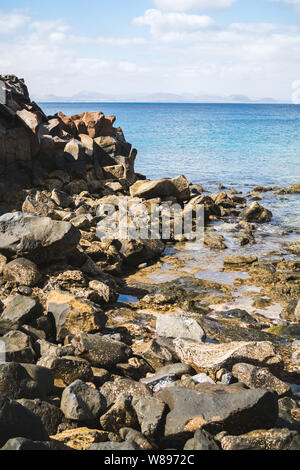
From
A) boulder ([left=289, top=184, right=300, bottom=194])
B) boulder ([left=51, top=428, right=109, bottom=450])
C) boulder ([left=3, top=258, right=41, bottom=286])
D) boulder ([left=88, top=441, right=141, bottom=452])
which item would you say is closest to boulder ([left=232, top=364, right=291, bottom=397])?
boulder ([left=51, top=428, right=109, bottom=450])

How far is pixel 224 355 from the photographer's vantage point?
7.85m

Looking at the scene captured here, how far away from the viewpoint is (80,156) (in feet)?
82.5

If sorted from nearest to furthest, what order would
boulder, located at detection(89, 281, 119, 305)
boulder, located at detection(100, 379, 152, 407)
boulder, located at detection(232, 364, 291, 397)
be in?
boulder, located at detection(100, 379, 152, 407) → boulder, located at detection(232, 364, 291, 397) → boulder, located at detection(89, 281, 119, 305)

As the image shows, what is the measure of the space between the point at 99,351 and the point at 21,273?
4.30m

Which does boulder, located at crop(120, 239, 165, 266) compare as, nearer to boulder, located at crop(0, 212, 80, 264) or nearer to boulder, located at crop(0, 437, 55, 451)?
boulder, located at crop(0, 212, 80, 264)

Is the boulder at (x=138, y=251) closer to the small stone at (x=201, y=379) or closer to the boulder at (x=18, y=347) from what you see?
the boulder at (x=18, y=347)

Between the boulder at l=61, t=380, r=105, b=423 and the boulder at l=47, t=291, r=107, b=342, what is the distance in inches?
114

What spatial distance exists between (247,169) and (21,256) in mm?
33937

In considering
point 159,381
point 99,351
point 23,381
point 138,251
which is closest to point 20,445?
point 23,381

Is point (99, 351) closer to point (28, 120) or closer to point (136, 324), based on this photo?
point (136, 324)

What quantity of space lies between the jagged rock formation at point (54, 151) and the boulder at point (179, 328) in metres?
12.7

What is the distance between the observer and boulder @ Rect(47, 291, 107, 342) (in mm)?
8883

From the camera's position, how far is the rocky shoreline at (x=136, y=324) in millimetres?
5359
